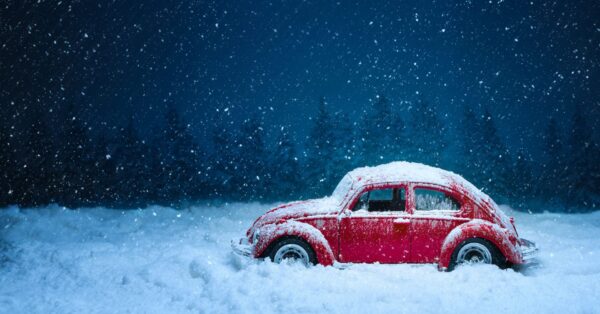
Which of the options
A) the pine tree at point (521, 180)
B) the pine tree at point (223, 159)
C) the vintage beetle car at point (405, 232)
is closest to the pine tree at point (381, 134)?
the pine tree at point (521, 180)

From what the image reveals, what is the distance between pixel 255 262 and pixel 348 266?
55.6 inches

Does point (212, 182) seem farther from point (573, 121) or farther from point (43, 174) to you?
point (573, 121)

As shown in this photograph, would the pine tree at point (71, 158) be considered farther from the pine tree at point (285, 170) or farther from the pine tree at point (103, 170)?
the pine tree at point (285, 170)

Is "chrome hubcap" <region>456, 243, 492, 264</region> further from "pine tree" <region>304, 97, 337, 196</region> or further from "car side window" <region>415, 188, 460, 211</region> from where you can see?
"pine tree" <region>304, 97, 337, 196</region>

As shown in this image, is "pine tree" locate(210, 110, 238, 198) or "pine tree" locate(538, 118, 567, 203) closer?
"pine tree" locate(210, 110, 238, 198)

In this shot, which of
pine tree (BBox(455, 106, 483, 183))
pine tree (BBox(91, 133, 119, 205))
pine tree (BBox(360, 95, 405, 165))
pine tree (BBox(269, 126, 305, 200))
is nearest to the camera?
pine tree (BBox(91, 133, 119, 205))

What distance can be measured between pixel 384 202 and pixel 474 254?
1772mm

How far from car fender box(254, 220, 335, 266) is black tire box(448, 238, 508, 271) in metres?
1.85

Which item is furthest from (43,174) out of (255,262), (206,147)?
(255,262)

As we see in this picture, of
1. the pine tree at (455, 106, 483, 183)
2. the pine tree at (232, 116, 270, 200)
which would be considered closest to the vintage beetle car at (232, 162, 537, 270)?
the pine tree at (232, 116, 270, 200)

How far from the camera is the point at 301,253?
6316 mm

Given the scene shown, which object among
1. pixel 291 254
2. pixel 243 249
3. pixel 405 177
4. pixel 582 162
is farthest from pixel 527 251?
pixel 582 162

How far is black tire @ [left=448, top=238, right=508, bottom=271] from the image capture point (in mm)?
6195

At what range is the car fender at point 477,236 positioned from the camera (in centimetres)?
614
